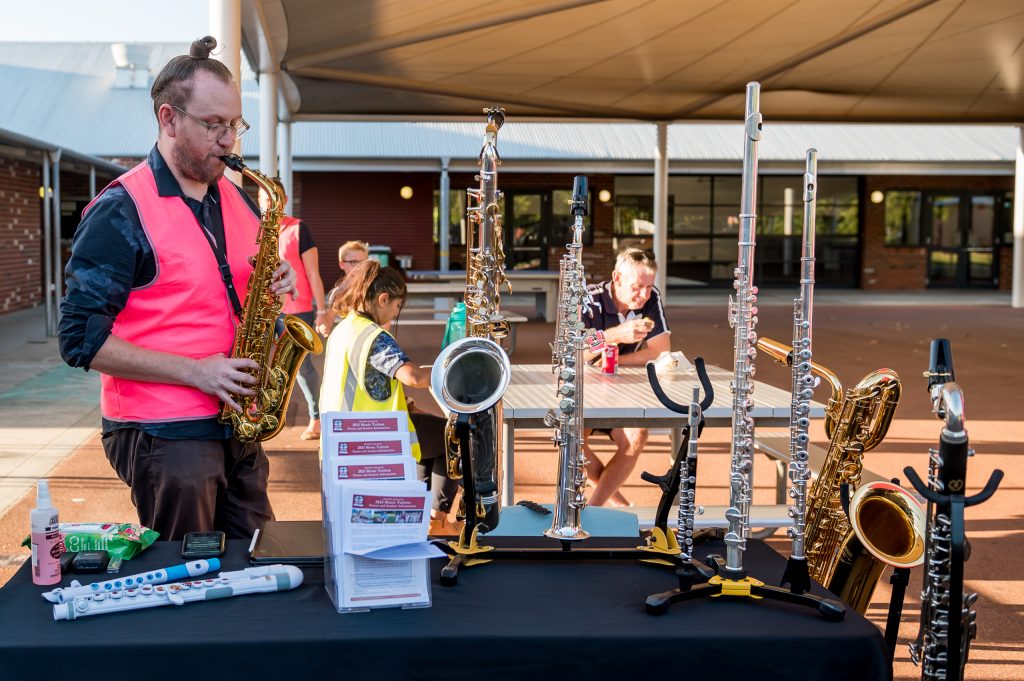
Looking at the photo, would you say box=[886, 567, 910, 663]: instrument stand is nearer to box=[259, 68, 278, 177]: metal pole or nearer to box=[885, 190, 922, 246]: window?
box=[259, 68, 278, 177]: metal pole

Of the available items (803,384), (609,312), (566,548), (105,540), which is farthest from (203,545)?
(609,312)

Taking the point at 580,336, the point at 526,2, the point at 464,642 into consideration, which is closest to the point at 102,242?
the point at 580,336

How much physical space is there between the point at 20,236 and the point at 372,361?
16095 mm

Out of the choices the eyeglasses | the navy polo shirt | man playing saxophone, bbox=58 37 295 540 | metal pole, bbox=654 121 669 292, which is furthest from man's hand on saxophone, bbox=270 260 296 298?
metal pole, bbox=654 121 669 292

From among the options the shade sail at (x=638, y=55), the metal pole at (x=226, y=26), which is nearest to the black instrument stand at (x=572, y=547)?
the metal pole at (x=226, y=26)

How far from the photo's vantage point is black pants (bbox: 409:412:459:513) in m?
4.99

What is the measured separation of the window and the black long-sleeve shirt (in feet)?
88.4

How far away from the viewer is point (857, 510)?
2674 mm

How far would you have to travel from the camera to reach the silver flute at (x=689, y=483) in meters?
2.43

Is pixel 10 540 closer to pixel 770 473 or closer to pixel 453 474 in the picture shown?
pixel 453 474

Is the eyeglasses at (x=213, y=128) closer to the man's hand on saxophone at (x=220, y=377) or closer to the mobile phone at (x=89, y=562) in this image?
the man's hand on saxophone at (x=220, y=377)

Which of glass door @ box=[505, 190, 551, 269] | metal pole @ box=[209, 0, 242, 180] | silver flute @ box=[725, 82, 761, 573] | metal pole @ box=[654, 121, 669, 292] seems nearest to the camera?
silver flute @ box=[725, 82, 761, 573]

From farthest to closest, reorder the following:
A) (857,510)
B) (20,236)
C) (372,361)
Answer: (20,236), (372,361), (857,510)

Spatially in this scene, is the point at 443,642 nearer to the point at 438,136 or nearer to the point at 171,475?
the point at 171,475
